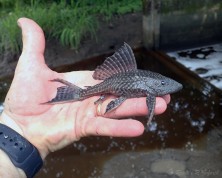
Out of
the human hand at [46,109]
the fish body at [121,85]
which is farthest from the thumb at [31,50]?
the fish body at [121,85]

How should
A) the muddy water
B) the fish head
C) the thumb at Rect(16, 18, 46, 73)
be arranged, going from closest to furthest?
1. the fish head
2. the thumb at Rect(16, 18, 46, 73)
3. the muddy water

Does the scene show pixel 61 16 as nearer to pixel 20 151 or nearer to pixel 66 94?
pixel 66 94

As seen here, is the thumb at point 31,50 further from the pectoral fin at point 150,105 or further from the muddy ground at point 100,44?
the muddy ground at point 100,44

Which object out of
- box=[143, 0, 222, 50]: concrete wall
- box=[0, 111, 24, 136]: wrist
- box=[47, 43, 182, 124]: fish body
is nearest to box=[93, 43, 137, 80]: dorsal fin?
box=[47, 43, 182, 124]: fish body

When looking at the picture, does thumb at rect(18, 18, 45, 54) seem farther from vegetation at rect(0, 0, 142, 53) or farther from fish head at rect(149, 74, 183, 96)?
vegetation at rect(0, 0, 142, 53)

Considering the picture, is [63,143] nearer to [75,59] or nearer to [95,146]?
[95,146]

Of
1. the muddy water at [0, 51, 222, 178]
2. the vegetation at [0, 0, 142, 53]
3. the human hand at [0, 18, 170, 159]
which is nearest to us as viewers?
the human hand at [0, 18, 170, 159]

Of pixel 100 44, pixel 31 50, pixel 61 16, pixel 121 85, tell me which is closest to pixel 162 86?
pixel 121 85
